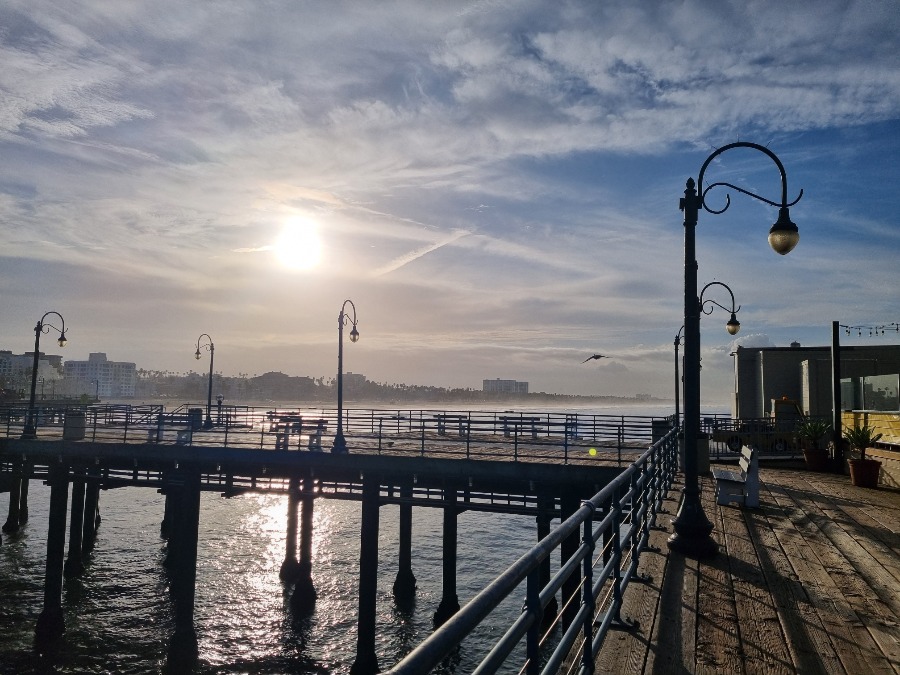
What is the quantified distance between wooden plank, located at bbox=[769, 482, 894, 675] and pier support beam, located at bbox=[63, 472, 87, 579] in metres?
25.2

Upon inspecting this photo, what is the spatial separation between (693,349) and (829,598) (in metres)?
3.40

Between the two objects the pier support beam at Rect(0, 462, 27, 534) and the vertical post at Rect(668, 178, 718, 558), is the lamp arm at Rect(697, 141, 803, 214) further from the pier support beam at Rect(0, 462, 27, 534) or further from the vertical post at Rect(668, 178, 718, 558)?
the pier support beam at Rect(0, 462, 27, 534)

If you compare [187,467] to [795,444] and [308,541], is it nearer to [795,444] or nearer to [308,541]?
[308,541]

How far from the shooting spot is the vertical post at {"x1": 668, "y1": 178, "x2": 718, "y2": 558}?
295 inches

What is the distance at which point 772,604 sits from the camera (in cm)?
568

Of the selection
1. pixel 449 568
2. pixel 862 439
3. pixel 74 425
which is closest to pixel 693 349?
pixel 862 439

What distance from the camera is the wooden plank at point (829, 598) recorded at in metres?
4.59

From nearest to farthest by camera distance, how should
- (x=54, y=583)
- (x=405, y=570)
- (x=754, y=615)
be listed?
1. (x=754, y=615)
2. (x=54, y=583)
3. (x=405, y=570)

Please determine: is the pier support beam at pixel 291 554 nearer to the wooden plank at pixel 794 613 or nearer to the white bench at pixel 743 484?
the white bench at pixel 743 484

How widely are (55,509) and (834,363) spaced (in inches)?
1001

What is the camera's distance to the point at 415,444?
24562 mm

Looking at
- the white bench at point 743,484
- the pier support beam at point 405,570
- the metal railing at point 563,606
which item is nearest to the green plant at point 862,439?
the white bench at point 743,484

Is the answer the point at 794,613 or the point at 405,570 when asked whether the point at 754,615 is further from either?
the point at 405,570

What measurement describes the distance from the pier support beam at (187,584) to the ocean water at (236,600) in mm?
423
